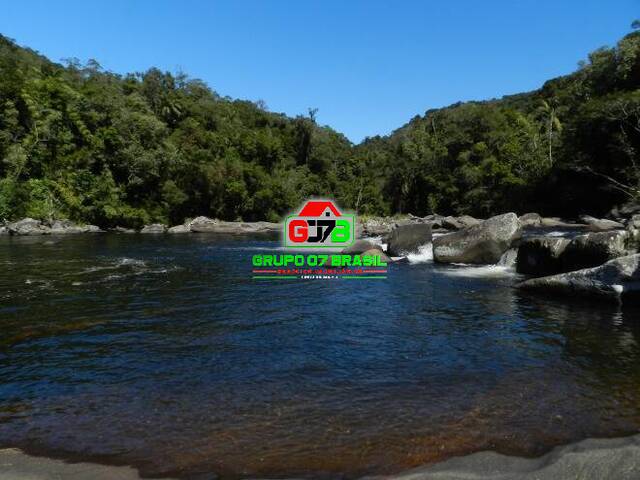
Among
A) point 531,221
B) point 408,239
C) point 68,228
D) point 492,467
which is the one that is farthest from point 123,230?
point 492,467

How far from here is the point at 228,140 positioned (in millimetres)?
73188

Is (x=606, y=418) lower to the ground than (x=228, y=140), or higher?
lower

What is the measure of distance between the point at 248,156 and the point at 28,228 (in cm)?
Answer: 3684

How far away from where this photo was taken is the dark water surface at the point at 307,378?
547 centimetres

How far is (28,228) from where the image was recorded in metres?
43.3

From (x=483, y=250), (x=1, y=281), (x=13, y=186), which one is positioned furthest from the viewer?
(x=13, y=186)

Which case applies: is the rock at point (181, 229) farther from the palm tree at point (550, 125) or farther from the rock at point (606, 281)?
the rock at point (606, 281)

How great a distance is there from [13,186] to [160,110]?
31.2 metres

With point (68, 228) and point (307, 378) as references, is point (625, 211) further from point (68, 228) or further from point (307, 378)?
point (68, 228)

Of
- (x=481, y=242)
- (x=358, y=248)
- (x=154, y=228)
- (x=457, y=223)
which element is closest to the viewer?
(x=481, y=242)

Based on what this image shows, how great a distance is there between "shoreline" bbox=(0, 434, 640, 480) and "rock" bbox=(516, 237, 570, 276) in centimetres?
1202

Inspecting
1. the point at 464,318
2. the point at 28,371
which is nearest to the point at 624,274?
the point at 464,318

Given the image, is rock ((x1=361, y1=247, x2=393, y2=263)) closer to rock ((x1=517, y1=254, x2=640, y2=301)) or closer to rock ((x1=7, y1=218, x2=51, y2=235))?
rock ((x1=517, y1=254, x2=640, y2=301))

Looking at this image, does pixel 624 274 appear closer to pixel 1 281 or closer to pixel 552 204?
pixel 1 281
